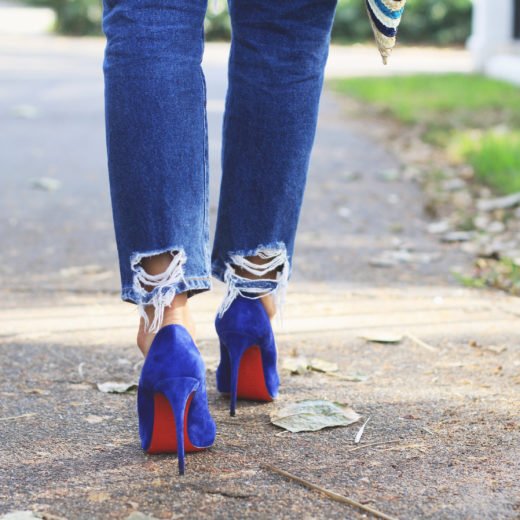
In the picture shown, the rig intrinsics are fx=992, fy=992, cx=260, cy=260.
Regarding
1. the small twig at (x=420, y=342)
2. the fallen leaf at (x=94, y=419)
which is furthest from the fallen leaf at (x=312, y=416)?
the small twig at (x=420, y=342)

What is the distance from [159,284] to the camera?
5.13ft

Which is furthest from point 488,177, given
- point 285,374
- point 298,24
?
point 298,24

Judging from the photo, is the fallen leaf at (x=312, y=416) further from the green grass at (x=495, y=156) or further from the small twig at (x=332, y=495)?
the green grass at (x=495, y=156)

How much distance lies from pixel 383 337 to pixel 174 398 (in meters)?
0.87

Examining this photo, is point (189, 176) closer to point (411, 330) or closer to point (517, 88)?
point (411, 330)

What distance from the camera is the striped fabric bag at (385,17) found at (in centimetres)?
162

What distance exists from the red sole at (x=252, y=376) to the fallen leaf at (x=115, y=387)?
240 millimetres

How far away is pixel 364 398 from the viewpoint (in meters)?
1.89

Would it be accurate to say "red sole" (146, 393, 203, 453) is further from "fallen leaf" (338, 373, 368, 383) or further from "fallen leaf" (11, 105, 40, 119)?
"fallen leaf" (11, 105, 40, 119)

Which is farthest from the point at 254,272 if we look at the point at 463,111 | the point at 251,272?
the point at 463,111

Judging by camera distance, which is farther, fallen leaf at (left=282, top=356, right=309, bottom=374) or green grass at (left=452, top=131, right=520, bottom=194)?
green grass at (left=452, top=131, right=520, bottom=194)

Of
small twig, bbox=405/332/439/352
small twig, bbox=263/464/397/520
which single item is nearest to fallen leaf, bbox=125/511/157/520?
small twig, bbox=263/464/397/520

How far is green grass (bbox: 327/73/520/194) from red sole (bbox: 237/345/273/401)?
2392 millimetres

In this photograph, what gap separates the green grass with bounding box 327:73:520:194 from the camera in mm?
4520
